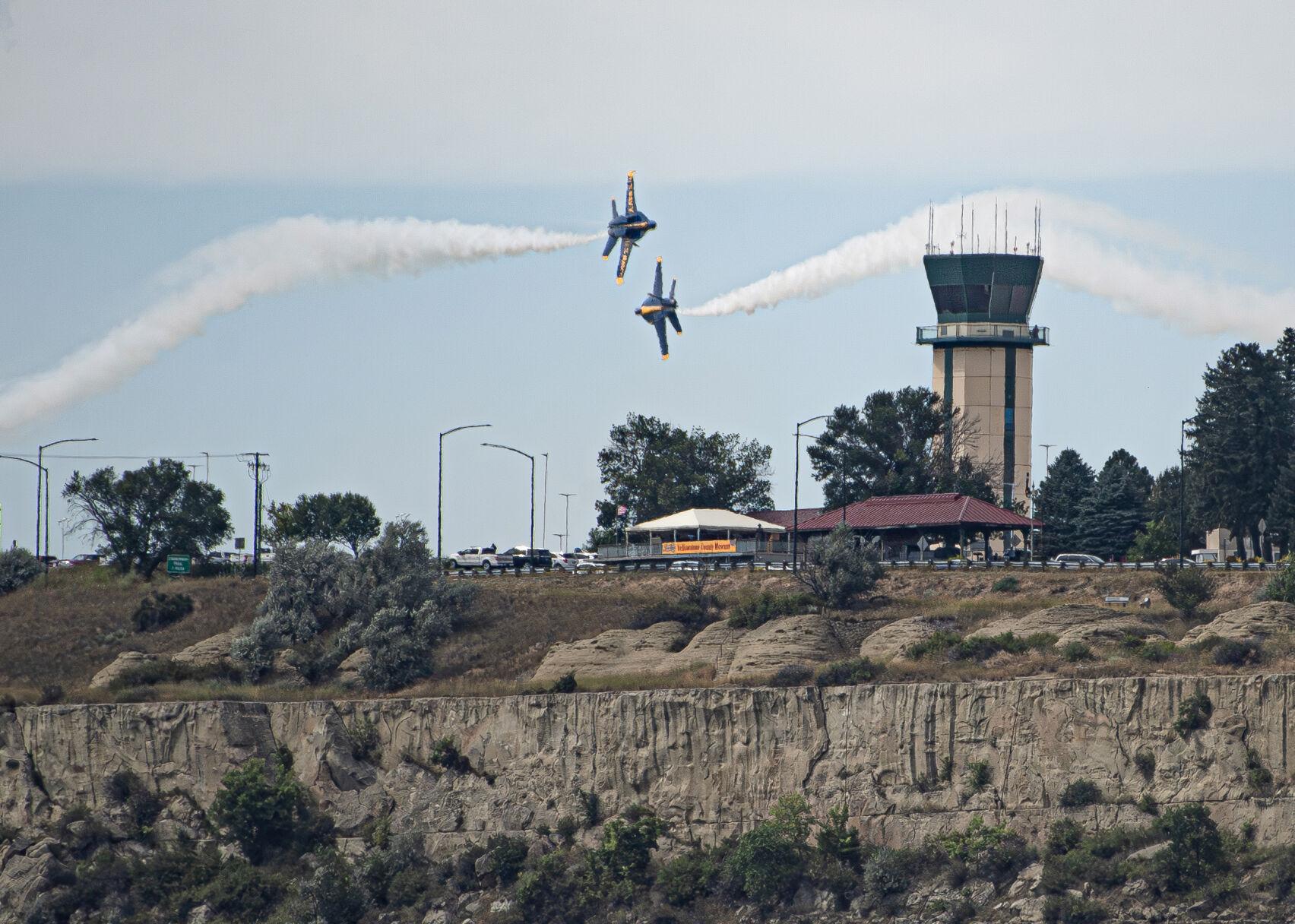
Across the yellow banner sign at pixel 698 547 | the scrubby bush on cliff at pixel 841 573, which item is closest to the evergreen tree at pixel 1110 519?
the yellow banner sign at pixel 698 547

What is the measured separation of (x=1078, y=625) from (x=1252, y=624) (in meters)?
7.03

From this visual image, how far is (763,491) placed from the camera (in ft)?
500

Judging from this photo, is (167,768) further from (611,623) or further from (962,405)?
(962,405)

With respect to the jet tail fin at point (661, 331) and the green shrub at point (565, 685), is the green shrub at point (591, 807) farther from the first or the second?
the jet tail fin at point (661, 331)

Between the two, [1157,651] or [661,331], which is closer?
[1157,651]

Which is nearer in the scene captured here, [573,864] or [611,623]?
[573,864]

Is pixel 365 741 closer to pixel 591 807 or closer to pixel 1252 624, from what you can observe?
pixel 591 807

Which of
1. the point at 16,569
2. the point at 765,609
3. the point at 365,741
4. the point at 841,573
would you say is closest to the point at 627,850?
the point at 365,741

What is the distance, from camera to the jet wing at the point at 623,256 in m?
117

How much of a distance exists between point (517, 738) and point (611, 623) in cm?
1487

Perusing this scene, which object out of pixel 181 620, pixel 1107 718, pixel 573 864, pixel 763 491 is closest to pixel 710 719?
pixel 573 864

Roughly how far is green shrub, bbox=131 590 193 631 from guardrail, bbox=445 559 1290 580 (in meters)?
13.6

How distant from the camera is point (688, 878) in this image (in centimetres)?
7750

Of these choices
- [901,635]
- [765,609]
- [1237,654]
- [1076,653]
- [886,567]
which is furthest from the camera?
[886,567]
